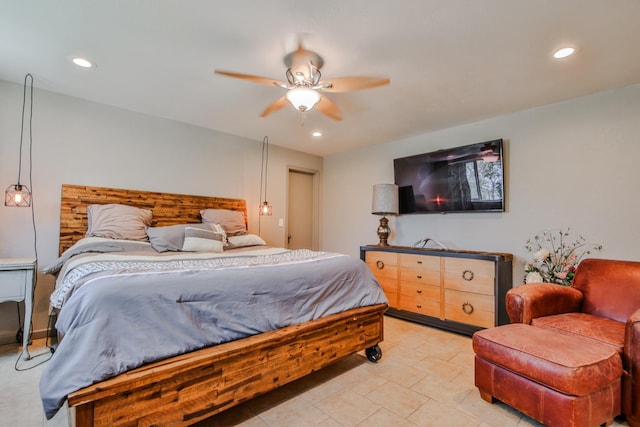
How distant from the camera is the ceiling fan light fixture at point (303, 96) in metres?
2.19

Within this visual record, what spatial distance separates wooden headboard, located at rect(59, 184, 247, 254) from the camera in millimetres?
3002

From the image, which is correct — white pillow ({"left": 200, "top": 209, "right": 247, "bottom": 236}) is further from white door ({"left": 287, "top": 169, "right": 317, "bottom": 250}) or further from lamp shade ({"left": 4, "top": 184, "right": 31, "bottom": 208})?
lamp shade ({"left": 4, "top": 184, "right": 31, "bottom": 208})

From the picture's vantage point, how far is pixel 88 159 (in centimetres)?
313

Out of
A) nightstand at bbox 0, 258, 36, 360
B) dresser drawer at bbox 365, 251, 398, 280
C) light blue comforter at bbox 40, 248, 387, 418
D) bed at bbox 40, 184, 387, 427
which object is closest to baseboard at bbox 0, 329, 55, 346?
nightstand at bbox 0, 258, 36, 360

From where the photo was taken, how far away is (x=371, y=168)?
186 inches

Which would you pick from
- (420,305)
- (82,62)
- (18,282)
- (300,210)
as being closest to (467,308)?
(420,305)

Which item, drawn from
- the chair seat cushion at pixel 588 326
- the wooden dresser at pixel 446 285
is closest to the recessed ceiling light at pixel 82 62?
the wooden dresser at pixel 446 285

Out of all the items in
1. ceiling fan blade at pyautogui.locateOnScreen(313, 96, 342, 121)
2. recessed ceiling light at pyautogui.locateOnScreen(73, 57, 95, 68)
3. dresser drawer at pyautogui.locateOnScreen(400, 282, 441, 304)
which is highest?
recessed ceiling light at pyautogui.locateOnScreen(73, 57, 95, 68)

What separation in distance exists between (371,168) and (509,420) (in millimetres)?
3558

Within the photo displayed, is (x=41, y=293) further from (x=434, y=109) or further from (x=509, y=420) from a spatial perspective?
(x=434, y=109)

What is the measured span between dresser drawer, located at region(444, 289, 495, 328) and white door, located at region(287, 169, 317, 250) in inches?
104

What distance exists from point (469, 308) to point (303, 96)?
2680 millimetres

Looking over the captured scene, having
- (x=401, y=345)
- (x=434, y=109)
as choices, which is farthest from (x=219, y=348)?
(x=434, y=109)

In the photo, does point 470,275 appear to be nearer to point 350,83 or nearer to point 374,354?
point 374,354
